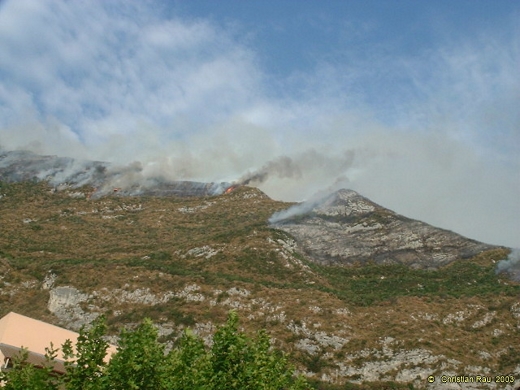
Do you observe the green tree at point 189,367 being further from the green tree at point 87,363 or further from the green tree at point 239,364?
the green tree at point 87,363

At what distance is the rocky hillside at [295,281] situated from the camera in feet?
174

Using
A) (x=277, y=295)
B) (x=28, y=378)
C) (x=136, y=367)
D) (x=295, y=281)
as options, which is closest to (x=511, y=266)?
(x=295, y=281)

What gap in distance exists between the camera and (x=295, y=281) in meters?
71.5

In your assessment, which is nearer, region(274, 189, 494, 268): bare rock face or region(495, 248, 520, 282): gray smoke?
region(495, 248, 520, 282): gray smoke

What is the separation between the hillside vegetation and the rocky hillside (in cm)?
20

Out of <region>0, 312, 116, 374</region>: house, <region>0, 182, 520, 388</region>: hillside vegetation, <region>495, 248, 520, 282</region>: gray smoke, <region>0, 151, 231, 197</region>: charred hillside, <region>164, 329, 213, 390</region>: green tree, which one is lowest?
<region>0, 312, 116, 374</region>: house

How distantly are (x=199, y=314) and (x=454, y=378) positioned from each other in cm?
3041

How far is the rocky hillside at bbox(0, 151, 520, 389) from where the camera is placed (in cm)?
5309

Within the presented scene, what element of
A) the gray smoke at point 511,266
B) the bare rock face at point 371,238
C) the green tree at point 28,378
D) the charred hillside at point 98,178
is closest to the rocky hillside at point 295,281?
the bare rock face at point 371,238

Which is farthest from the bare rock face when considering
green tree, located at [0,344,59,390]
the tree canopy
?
green tree, located at [0,344,59,390]

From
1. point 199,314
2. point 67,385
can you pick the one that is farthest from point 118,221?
point 67,385

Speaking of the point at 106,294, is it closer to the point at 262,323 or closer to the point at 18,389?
the point at 262,323

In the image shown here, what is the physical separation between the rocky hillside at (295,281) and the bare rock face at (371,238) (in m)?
0.30

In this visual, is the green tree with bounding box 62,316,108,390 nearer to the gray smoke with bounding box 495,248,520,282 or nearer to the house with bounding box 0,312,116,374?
the house with bounding box 0,312,116,374
